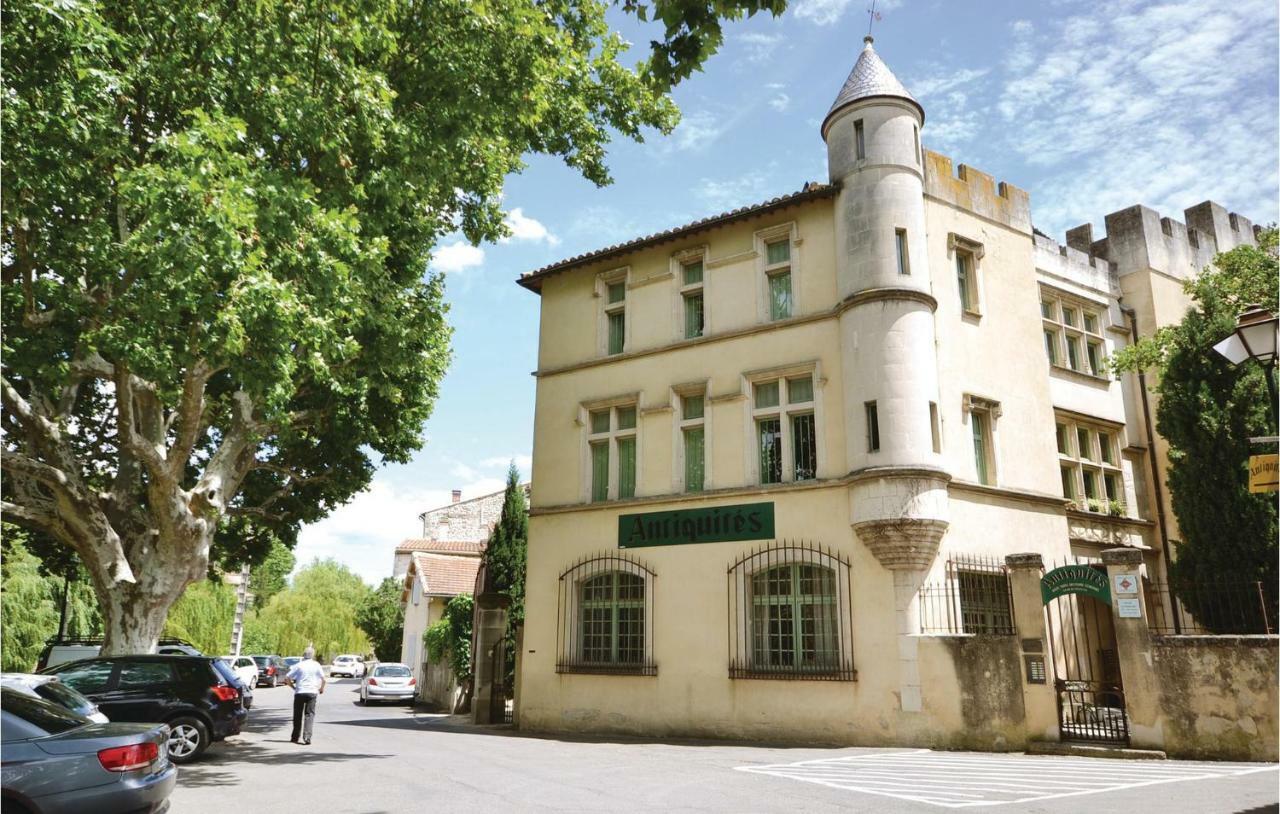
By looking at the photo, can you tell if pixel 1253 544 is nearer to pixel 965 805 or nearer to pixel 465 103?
pixel 965 805

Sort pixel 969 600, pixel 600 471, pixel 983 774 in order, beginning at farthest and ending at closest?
pixel 600 471 → pixel 969 600 → pixel 983 774

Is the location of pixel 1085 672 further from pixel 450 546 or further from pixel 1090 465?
pixel 450 546

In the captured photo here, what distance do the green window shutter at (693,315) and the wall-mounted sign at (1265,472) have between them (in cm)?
1251

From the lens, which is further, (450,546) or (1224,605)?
(450,546)

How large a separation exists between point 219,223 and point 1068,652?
16889mm

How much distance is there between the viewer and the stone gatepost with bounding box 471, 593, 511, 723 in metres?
21.5

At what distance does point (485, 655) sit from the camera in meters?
21.5

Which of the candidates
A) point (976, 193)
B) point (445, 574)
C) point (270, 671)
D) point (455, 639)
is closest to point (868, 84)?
point (976, 193)

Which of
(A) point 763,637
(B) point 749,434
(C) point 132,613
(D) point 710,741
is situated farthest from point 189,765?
(B) point 749,434

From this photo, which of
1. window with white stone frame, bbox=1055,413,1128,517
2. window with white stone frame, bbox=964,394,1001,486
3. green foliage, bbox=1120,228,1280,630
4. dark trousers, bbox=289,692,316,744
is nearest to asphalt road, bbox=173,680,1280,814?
dark trousers, bbox=289,692,316,744

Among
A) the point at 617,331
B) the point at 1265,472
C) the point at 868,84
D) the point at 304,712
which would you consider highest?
the point at 868,84

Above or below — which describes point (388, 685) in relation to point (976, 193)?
below

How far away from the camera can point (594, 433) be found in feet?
67.8

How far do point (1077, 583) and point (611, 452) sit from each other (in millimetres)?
10221
